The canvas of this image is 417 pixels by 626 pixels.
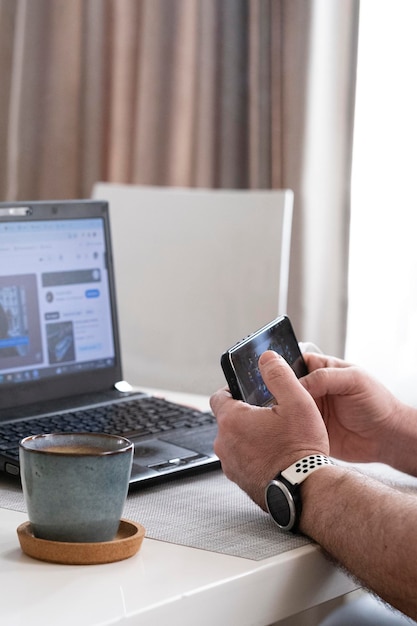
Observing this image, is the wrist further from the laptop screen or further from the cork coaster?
the laptop screen

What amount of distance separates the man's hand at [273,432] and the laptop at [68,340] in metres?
0.13

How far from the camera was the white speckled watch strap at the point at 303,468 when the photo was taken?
2.79 ft

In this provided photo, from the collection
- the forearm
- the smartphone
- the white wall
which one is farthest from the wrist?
the white wall

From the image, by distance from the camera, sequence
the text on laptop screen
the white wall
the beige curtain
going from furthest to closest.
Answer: the beige curtain < the white wall < the text on laptop screen

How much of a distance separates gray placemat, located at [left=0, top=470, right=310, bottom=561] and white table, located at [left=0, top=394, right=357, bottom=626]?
0.02 metres

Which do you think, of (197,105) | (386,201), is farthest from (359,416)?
(197,105)

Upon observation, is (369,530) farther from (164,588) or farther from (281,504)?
(164,588)

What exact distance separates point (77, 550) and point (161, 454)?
0.29m

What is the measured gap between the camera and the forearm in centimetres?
76

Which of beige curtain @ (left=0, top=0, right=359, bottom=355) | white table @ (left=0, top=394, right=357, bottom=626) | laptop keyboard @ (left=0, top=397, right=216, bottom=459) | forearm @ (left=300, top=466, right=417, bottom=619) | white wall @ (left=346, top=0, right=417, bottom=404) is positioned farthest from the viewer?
beige curtain @ (left=0, top=0, right=359, bottom=355)

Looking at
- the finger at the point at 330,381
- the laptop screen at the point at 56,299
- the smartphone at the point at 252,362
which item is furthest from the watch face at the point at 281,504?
the laptop screen at the point at 56,299

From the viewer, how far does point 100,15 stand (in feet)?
8.85

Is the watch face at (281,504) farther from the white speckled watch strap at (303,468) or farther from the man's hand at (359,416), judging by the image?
the man's hand at (359,416)

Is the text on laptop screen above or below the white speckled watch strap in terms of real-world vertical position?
above
